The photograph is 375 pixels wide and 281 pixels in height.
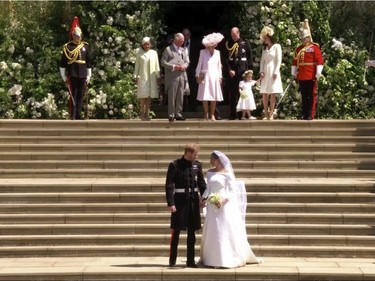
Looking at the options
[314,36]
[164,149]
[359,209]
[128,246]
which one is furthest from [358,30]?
[128,246]

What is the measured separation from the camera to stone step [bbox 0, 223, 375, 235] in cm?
1772

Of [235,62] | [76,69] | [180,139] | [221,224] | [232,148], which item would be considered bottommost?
[221,224]

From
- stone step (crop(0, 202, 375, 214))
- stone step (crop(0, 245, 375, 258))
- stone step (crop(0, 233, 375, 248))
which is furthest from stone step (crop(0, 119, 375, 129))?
stone step (crop(0, 245, 375, 258))

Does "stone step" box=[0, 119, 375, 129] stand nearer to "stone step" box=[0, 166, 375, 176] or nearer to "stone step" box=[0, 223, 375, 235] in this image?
"stone step" box=[0, 166, 375, 176]

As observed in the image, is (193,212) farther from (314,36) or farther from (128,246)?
(314,36)

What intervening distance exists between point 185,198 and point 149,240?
71.6 inches

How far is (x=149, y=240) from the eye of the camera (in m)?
17.6

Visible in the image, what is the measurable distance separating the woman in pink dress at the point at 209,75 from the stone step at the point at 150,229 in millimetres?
5599

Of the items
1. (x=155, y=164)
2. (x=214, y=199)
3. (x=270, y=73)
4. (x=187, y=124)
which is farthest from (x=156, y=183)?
(x=270, y=73)

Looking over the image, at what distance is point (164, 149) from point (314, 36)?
706 centimetres

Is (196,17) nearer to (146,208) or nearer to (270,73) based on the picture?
(270,73)

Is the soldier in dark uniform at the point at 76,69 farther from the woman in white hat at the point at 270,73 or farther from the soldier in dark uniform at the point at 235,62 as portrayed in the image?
the woman in white hat at the point at 270,73

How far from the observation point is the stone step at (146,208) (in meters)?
18.3

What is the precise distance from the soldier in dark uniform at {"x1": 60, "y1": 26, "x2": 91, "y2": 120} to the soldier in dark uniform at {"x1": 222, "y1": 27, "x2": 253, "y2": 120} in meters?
2.90
